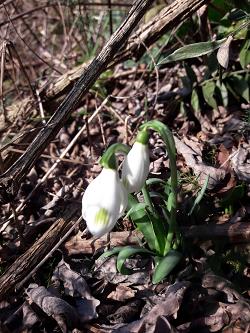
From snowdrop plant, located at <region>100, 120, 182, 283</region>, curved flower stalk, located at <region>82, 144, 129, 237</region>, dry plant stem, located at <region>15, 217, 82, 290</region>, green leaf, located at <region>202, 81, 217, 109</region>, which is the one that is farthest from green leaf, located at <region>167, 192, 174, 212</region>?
green leaf, located at <region>202, 81, 217, 109</region>

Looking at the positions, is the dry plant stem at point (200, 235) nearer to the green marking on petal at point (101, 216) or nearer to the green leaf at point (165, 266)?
the green leaf at point (165, 266)

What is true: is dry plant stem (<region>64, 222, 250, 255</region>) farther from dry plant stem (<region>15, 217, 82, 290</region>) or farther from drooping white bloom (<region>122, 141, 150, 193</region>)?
drooping white bloom (<region>122, 141, 150, 193</region>)

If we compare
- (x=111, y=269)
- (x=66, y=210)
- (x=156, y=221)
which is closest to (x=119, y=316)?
(x=111, y=269)

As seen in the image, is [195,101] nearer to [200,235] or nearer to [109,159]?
[200,235]

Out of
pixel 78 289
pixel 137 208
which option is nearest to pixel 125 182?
pixel 137 208

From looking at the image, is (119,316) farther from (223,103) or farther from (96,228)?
(223,103)

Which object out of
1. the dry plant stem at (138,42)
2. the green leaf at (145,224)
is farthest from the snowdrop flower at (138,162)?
the dry plant stem at (138,42)
